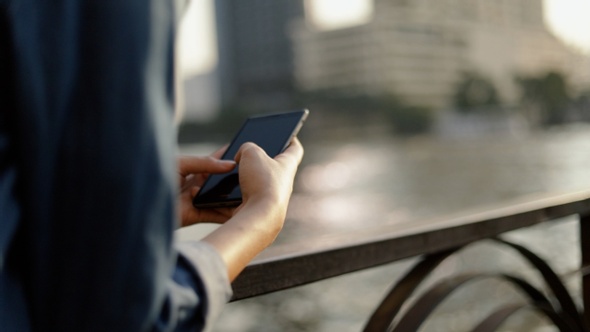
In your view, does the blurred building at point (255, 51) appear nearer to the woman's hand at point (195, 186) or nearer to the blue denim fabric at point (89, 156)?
the woman's hand at point (195, 186)

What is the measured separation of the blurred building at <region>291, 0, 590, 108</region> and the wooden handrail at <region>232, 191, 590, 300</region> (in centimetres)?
7320

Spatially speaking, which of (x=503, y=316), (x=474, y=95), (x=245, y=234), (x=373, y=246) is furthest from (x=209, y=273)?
(x=474, y=95)

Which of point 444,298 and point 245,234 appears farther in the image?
point 444,298

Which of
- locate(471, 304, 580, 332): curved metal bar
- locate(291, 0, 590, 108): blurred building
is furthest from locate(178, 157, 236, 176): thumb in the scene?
locate(291, 0, 590, 108): blurred building

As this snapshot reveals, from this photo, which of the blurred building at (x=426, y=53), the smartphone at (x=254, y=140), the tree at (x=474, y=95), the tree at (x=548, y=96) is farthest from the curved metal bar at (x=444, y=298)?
the tree at (x=548, y=96)

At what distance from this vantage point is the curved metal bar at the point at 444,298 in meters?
1.27

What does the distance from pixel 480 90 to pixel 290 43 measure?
23965 millimetres

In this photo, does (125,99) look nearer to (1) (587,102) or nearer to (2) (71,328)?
(2) (71,328)

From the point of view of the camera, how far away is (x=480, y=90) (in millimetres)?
79562

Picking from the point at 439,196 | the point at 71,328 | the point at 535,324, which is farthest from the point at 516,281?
the point at 439,196

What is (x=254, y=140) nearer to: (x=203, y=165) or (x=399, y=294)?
(x=203, y=165)

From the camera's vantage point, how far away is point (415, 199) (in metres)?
37.3

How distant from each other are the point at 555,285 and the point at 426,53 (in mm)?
83442

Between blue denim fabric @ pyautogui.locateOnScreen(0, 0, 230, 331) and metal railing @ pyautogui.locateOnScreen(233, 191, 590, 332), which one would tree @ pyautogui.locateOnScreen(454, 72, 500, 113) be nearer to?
metal railing @ pyautogui.locateOnScreen(233, 191, 590, 332)
